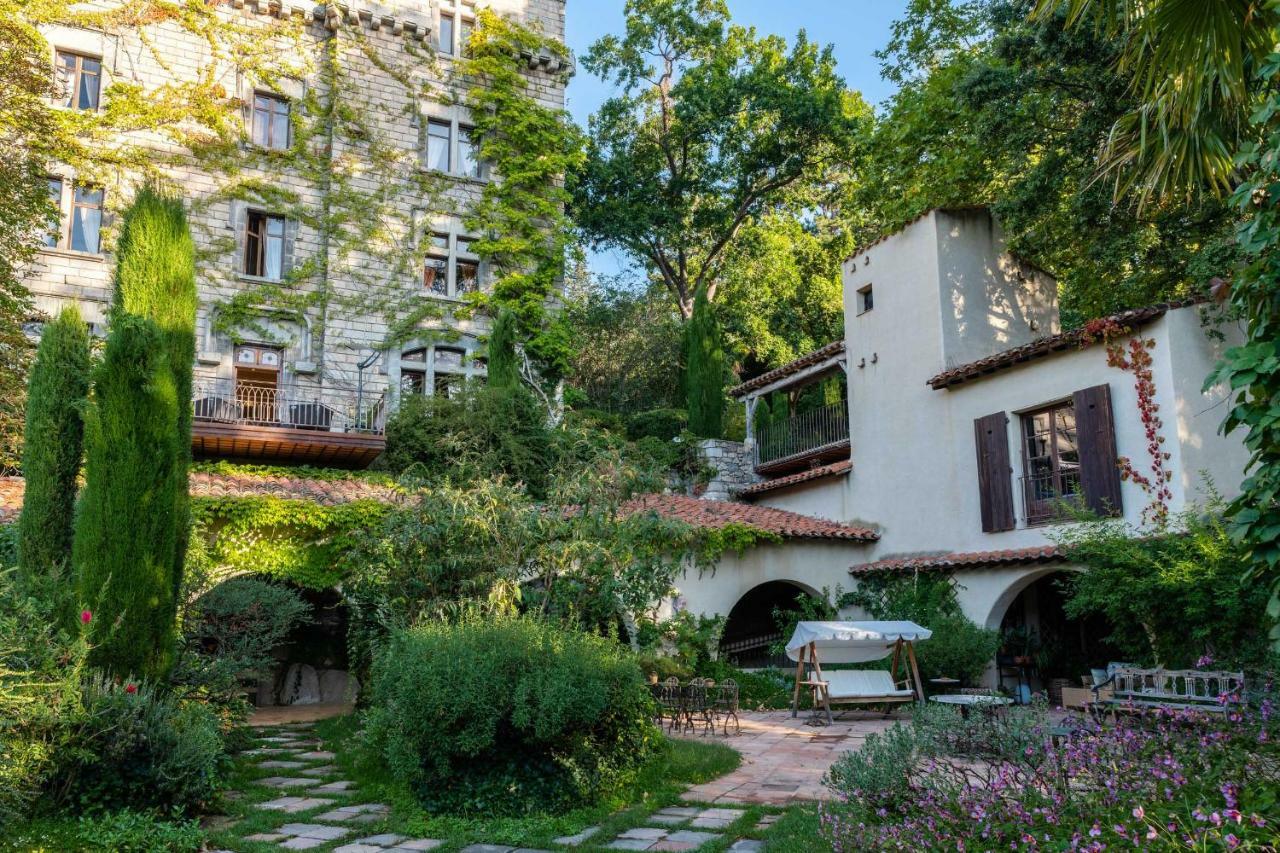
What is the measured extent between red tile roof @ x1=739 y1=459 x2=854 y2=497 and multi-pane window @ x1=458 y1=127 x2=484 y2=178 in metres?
9.84

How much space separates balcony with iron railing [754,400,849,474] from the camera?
64.8ft

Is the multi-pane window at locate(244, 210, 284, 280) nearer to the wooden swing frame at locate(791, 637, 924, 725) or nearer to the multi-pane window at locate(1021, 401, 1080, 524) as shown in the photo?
the wooden swing frame at locate(791, 637, 924, 725)

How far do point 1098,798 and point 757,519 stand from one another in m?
12.6

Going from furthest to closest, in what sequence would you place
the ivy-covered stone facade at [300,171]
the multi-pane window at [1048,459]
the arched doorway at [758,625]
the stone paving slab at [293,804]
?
the ivy-covered stone facade at [300,171] < the arched doorway at [758,625] < the multi-pane window at [1048,459] < the stone paving slab at [293,804]

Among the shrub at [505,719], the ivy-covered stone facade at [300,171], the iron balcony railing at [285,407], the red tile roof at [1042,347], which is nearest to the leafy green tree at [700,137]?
the ivy-covered stone facade at [300,171]

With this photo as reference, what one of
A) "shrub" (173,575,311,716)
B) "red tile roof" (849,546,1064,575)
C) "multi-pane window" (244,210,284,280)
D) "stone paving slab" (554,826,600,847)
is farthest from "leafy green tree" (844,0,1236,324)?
"multi-pane window" (244,210,284,280)

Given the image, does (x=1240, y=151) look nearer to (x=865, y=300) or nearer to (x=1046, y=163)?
(x=1046, y=163)

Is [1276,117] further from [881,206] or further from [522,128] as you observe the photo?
[522,128]

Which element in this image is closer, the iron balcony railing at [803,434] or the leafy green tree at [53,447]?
the leafy green tree at [53,447]

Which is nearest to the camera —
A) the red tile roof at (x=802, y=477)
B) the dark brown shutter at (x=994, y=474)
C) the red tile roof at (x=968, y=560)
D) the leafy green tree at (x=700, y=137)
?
the red tile roof at (x=968, y=560)

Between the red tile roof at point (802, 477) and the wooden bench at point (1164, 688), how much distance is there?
25.6 ft

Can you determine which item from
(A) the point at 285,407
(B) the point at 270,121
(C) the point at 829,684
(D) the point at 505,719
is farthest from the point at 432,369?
(D) the point at 505,719

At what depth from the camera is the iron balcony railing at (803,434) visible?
65.1 feet

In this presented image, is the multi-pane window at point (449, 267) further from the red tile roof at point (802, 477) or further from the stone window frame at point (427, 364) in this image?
the red tile roof at point (802, 477)
